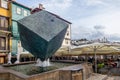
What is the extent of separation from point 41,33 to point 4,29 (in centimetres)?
1998

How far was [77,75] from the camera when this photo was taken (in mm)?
16328

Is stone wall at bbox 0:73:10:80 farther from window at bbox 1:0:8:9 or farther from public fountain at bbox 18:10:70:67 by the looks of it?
window at bbox 1:0:8:9

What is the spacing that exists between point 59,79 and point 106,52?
429 inches

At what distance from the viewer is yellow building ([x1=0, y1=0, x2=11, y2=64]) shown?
36000 millimetres

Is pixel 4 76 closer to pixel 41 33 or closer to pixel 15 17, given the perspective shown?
pixel 41 33

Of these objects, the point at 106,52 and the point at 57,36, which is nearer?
the point at 57,36

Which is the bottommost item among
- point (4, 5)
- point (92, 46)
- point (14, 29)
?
point (92, 46)

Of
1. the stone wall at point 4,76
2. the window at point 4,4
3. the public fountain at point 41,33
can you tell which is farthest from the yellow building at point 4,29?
the stone wall at point 4,76

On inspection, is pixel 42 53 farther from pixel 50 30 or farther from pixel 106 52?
pixel 106 52

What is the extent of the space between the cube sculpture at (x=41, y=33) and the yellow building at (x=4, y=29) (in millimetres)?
17778

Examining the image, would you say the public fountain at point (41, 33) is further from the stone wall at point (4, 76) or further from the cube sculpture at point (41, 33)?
the stone wall at point (4, 76)

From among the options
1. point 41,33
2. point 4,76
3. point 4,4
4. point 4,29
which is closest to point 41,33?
point 41,33

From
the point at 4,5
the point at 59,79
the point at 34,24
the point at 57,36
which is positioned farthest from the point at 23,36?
the point at 4,5

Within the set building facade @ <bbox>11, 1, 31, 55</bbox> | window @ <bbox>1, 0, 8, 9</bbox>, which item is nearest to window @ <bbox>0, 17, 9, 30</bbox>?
building facade @ <bbox>11, 1, 31, 55</bbox>
